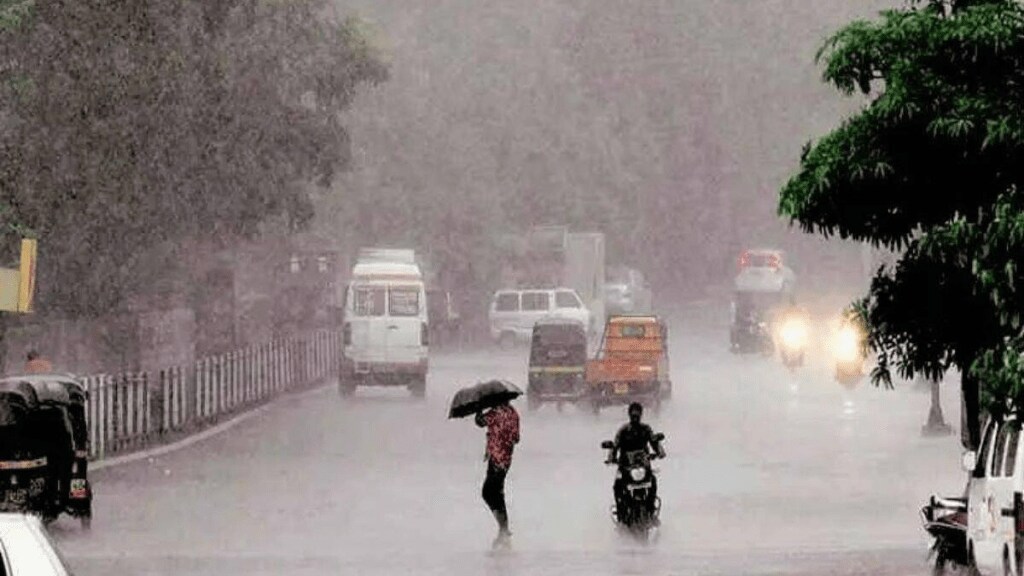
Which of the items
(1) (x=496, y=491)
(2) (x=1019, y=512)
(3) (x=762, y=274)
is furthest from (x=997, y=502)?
(3) (x=762, y=274)

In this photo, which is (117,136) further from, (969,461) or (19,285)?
(969,461)

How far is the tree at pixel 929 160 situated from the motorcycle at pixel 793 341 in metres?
54.4

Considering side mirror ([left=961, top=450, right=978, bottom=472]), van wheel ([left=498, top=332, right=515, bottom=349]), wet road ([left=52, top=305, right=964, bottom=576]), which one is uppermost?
van wheel ([left=498, top=332, right=515, bottom=349])

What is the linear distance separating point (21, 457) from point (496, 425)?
4710 mm

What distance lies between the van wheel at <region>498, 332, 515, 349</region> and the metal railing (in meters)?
26.3

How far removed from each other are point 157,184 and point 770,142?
86216mm

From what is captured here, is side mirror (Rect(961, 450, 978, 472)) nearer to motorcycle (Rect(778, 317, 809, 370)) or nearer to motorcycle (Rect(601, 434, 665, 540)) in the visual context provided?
motorcycle (Rect(601, 434, 665, 540))

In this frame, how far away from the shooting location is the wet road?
88.0 feet

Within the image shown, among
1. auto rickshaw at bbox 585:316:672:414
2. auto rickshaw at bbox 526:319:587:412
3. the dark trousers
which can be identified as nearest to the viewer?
the dark trousers

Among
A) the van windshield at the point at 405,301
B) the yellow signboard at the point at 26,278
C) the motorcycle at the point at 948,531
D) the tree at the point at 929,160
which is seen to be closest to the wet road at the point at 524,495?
the motorcycle at the point at 948,531

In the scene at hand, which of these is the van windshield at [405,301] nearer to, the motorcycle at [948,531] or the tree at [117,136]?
the tree at [117,136]

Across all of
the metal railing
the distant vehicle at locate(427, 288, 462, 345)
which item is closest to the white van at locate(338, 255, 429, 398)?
the metal railing

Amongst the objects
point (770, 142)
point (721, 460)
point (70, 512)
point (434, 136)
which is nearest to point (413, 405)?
point (721, 460)

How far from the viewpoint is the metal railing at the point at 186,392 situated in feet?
138
